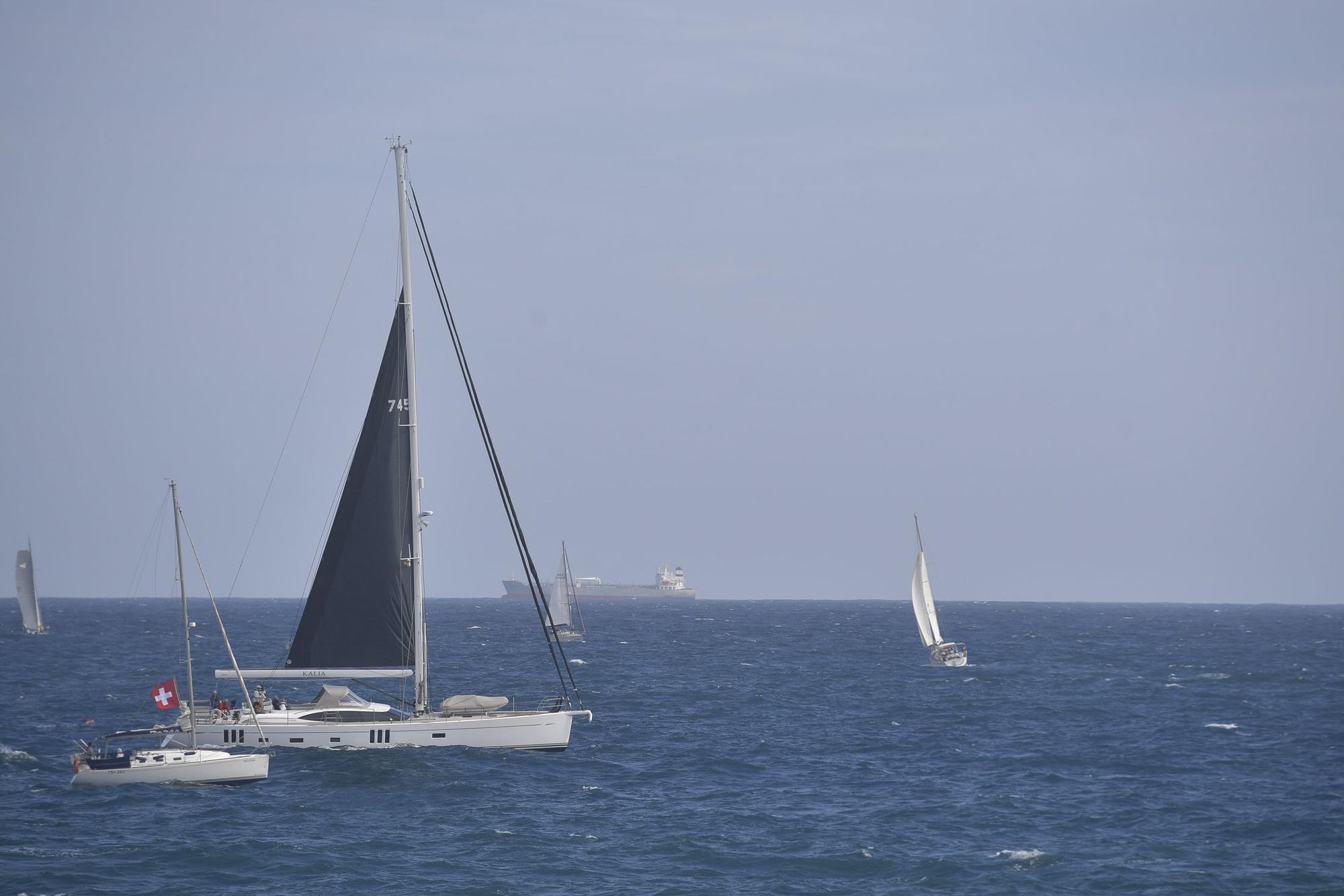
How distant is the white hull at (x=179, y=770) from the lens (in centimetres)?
3975

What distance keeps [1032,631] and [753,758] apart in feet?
425

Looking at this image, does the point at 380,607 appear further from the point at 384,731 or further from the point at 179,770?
the point at 179,770

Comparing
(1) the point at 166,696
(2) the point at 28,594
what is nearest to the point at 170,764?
(1) the point at 166,696

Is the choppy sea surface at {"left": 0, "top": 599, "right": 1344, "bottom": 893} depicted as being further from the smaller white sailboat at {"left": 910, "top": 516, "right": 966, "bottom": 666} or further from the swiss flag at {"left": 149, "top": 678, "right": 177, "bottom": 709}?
the smaller white sailboat at {"left": 910, "top": 516, "right": 966, "bottom": 666}

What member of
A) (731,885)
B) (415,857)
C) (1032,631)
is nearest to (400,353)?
(415,857)

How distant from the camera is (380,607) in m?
45.8

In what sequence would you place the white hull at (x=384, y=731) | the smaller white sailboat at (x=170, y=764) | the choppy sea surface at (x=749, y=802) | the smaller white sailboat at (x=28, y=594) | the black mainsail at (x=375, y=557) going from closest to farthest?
the choppy sea surface at (x=749, y=802) < the smaller white sailboat at (x=170, y=764) < the white hull at (x=384, y=731) < the black mainsail at (x=375, y=557) < the smaller white sailboat at (x=28, y=594)

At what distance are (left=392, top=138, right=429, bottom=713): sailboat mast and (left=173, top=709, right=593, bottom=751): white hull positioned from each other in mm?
1139

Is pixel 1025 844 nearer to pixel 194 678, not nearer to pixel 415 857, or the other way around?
pixel 415 857

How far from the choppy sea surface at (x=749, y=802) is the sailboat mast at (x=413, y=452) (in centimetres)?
281

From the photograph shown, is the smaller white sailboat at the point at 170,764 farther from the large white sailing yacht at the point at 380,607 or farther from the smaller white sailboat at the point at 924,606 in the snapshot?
the smaller white sailboat at the point at 924,606

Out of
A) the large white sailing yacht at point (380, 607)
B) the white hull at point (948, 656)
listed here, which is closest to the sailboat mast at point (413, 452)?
the large white sailing yacht at point (380, 607)

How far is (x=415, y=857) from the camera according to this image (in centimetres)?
3269

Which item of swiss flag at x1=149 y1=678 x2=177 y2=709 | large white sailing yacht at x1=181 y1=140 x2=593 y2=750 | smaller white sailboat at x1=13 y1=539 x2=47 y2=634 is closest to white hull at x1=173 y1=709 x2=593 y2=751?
large white sailing yacht at x1=181 y1=140 x2=593 y2=750
